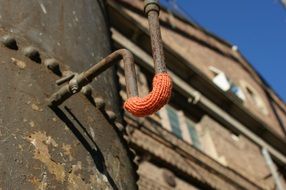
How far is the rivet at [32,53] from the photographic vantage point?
5.77 ft

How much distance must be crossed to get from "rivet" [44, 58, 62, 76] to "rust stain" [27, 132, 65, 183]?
0.32m

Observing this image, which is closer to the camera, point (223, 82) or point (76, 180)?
point (76, 180)

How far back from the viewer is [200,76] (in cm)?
1068

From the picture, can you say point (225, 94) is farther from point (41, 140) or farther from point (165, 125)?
point (41, 140)

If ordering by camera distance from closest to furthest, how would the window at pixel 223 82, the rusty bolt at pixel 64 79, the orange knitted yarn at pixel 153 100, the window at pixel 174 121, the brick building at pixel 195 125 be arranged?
the orange knitted yarn at pixel 153 100 < the rusty bolt at pixel 64 79 < the brick building at pixel 195 125 < the window at pixel 174 121 < the window at pixel 223 82

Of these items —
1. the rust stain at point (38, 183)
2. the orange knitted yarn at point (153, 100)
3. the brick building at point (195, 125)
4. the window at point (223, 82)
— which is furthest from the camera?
the window at point (223, 82)

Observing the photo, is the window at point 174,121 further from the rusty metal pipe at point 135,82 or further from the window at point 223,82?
the rusty metal pipe at point 135,82

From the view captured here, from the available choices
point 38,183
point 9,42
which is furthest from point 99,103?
point 38,183

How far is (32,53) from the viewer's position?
1.77m

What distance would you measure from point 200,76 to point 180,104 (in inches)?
43.5

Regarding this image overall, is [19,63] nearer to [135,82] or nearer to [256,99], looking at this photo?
[135,82]

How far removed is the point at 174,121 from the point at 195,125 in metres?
0.97

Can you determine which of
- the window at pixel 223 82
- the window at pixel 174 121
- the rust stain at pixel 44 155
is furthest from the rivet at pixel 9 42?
the window at pixel 223 82

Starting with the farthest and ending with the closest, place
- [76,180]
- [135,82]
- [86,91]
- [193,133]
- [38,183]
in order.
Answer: [193,133], [86,91], [135,82], [76,180], [38,183]
